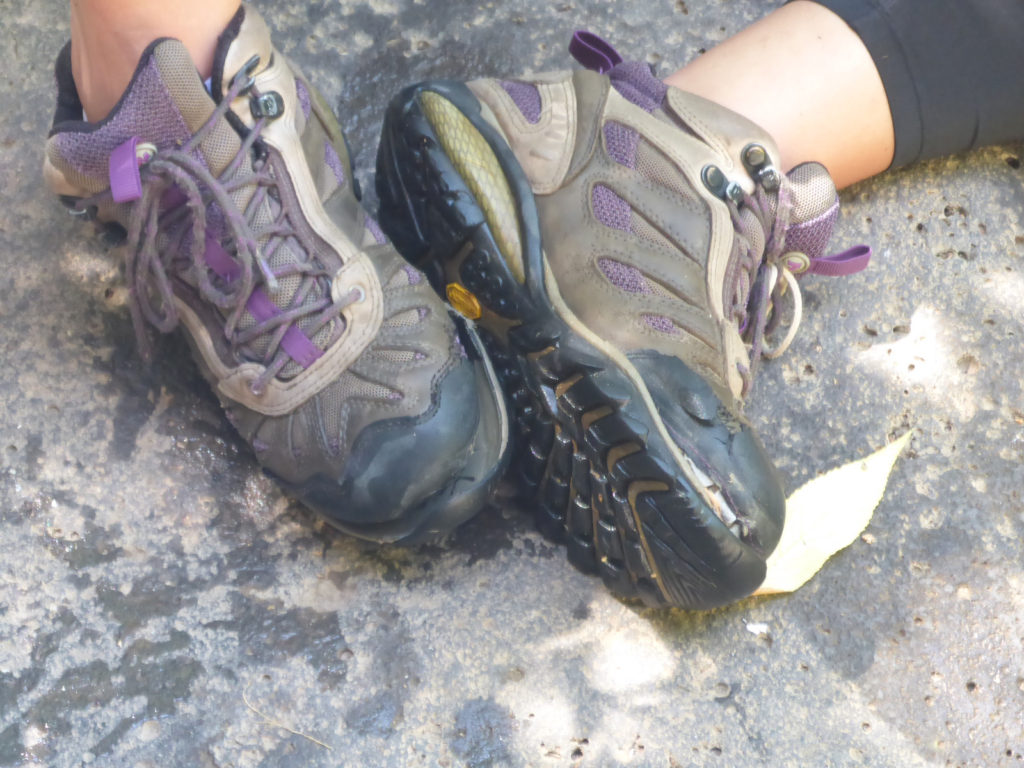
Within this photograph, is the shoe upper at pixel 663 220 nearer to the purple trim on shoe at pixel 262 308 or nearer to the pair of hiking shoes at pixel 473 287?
the pair of hiking shoes at pixel 473 287

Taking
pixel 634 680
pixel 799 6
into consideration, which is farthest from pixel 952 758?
pixel 799 6

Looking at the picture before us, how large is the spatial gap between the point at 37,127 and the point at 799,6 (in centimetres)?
124

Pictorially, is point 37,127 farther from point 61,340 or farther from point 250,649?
point 250,649

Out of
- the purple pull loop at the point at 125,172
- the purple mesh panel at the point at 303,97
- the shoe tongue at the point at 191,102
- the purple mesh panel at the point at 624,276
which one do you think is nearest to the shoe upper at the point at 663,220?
the purple mesh panel at the point at 624,276

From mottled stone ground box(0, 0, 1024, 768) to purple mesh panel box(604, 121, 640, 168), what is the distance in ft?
1.06

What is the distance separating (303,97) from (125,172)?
10.7 inches

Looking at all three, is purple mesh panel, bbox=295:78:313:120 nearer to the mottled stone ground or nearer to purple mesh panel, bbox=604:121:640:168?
the mottled stone ground

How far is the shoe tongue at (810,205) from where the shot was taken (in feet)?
4.20

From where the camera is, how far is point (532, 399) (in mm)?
1148

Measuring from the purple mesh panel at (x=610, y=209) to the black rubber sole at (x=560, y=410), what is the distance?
0.29 ft

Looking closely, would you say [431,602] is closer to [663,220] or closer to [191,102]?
[663,220]

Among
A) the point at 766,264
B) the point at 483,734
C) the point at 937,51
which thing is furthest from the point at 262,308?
the point at 937,51

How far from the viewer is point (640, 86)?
4.17 feet

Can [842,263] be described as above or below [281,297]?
below
